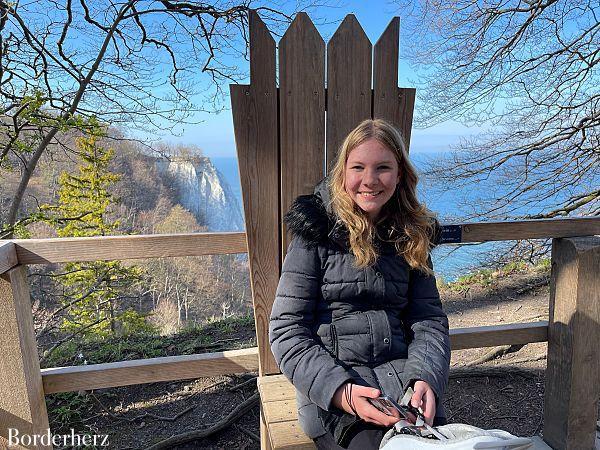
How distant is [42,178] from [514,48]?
22.1ft

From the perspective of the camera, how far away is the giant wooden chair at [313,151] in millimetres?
1574

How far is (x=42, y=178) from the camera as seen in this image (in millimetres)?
6367

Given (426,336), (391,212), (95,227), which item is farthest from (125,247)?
(95,227)

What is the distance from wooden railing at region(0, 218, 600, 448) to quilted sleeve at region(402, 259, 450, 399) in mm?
381

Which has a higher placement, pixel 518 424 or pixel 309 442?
pixel 309 442

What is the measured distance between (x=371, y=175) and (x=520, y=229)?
0.90 m

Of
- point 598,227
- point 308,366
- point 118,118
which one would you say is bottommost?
point 308,366

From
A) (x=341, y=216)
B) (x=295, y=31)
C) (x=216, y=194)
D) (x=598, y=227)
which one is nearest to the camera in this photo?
(x=341, y=216)

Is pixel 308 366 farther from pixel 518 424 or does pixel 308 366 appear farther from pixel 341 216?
pixel 518 424

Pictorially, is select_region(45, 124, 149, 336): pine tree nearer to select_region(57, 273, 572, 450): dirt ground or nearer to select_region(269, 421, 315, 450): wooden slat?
select_region(57, 273, 572, 450): dirt ground

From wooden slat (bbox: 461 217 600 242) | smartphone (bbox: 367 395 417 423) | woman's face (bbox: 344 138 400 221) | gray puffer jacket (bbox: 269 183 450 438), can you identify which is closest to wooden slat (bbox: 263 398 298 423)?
gray puffer jacket (bbox: 269 183 450 438)

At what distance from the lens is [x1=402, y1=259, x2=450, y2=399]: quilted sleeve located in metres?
1.25

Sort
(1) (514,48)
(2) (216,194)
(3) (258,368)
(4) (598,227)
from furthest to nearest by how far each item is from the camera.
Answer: (2) (216,194) → (1) (514,48) → (4) (598,227) → (3) (258,368)

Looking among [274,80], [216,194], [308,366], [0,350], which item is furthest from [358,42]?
[216,194]
